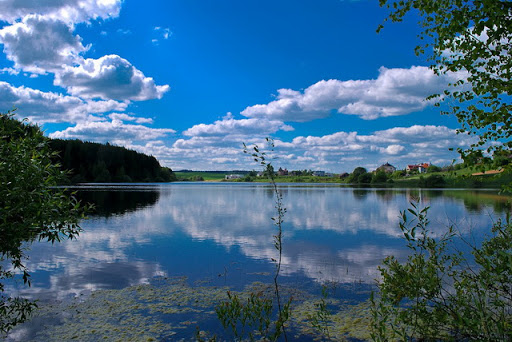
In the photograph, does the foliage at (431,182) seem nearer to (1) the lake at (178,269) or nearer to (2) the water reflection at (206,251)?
(2) the water reflection at (206,251)

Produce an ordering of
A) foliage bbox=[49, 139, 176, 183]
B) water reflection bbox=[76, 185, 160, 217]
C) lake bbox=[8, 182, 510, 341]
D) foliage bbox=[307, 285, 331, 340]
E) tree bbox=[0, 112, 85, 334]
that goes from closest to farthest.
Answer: foliage bbox=[307, 285, 331, 340]
tree bbox=[0, 112, 85, 334]
lake bbox=[8, 182, 510, 341]
water reflection bbox=[76, 185, 160, 217]
foliage bbox=[49, 139, 176, 183]

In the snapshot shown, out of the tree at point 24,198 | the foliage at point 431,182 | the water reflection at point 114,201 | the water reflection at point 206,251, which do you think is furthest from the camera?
the foliage at point 431,182

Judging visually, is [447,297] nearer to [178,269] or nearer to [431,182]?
[178,269]

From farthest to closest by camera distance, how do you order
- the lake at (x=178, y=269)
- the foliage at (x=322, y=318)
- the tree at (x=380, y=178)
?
the tree at (x=380, y=178) < the lake at (x=178, y=269) < the foliage at (x=322, y=318)

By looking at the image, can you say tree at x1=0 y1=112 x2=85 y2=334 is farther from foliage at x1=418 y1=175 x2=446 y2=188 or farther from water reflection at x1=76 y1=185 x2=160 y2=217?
foliage at x1=418 y1=175 x2=446 y2=188

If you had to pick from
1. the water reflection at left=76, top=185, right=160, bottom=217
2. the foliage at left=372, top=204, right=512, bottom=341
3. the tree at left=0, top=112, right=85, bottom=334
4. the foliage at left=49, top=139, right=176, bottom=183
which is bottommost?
the water reflection at left=76, top=185, right=160, bottom=217

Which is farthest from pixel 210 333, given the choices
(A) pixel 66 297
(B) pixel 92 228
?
(B) pixel 92 228

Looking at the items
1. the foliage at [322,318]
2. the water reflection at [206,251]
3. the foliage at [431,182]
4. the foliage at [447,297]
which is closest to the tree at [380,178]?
the foliage at [431,182]

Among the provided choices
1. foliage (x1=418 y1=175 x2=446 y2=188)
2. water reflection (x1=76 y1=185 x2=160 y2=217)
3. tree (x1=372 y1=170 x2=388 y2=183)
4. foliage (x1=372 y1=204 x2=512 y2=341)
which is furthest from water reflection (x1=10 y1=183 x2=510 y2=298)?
tree (x1=372 y1=170 x2=388 y2=183)

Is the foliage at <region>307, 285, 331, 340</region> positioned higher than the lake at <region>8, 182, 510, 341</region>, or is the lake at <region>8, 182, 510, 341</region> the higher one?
the foliage at <region>307, 285, 331, 340</region>

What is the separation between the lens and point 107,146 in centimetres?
19650

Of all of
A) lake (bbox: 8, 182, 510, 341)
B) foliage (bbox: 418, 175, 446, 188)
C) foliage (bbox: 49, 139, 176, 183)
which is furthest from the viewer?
foliage (bbox: 49, 139, 176, 183)

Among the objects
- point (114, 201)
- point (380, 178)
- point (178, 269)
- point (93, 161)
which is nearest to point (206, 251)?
point (178, 269)

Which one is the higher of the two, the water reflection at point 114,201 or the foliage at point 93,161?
the foliage at point 93,161
